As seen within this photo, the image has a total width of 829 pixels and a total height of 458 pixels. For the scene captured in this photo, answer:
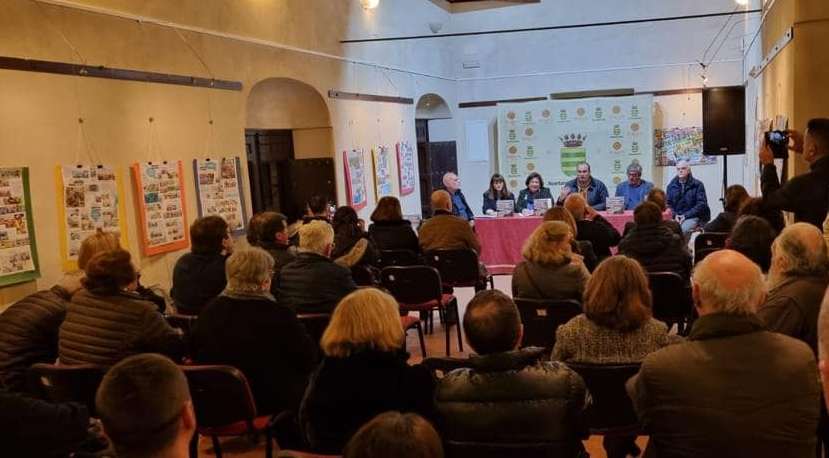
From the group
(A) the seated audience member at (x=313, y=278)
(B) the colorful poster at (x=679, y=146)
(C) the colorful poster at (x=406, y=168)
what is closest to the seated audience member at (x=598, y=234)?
(A) the seated audience member at (x=313, y=278)

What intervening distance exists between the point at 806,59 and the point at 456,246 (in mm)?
3093

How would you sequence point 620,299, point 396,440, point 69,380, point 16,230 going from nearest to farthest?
point 396,440
point 620,299
point 69,380
point 16,230

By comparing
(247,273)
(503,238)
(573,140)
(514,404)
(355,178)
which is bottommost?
(503,238)

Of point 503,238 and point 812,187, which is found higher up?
point 812,187

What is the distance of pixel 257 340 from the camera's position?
3.13 meters

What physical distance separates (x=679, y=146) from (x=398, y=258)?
7443 mm

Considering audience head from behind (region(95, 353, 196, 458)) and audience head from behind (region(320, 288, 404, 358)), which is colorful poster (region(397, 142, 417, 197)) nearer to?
audience head from behind (region(320, 288, 404, 358))

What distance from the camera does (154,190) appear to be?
576cm

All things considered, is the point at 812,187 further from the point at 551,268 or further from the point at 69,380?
the point at 69,380

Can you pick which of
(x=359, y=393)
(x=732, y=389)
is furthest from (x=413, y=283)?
(x=732, y=389)

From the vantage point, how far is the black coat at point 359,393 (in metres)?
2.31

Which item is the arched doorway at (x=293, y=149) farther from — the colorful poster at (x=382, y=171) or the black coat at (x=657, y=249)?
the black coat at (x=657, y=249)

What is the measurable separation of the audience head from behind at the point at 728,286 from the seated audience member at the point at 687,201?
22.6 feet

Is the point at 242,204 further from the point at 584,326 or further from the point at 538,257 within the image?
the point at 584,326
